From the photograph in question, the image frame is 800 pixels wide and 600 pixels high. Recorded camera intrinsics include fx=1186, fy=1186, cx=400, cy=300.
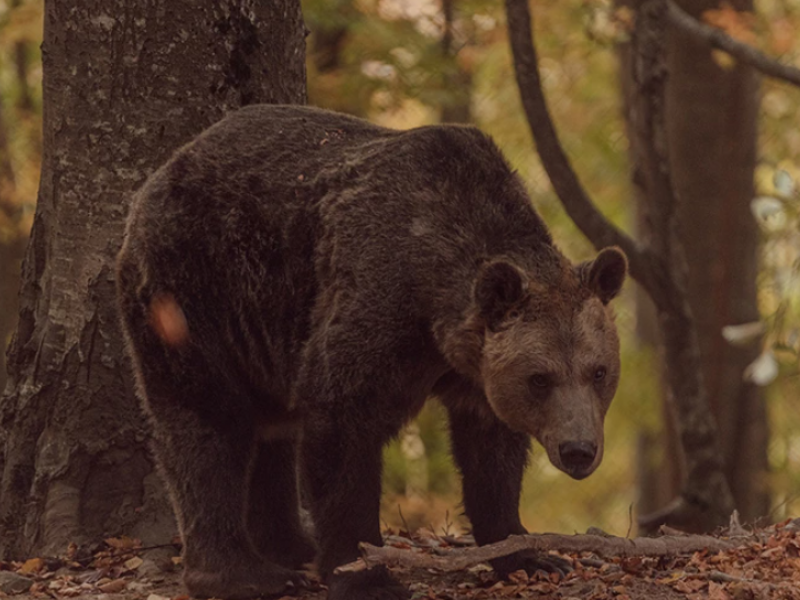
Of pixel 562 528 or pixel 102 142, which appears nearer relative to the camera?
pixel 102 142

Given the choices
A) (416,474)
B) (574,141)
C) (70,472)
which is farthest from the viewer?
(574,141)

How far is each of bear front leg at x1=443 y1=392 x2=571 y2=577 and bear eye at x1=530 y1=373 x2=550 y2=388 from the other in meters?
0.70

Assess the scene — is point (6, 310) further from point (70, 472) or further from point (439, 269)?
point (439, 269)

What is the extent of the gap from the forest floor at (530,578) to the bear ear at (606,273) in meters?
1.12

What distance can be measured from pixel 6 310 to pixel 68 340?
6621 millimetres

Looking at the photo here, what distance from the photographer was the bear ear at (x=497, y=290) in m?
4.97

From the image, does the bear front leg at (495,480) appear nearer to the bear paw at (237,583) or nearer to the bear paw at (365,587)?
the bear paw at (365,587)

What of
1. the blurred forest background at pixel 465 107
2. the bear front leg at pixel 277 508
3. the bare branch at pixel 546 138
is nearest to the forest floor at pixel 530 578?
the bear front leg at pixel 277 508

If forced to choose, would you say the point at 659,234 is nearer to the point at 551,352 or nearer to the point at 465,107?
the point at 551,352

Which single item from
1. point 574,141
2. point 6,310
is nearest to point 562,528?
point 574,141

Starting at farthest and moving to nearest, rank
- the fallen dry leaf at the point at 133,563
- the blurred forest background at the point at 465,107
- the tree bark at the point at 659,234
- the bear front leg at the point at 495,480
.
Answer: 1. the blurred forest background at the point at 465,107
2. the tree bark at the point at 659,234
3. the fallen dry leaf at the point at 133,563
4. the bear front leg at the point at 495,480

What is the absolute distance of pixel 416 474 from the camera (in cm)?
1383

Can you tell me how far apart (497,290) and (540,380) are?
1.38 feet

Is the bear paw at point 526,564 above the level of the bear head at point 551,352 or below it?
below
